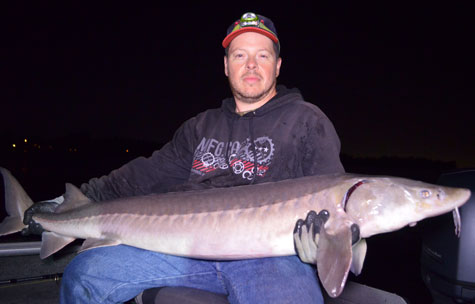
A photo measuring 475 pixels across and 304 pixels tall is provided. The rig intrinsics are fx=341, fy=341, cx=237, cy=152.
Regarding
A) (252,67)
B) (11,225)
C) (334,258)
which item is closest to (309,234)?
(334,258)

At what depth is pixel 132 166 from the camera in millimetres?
3363

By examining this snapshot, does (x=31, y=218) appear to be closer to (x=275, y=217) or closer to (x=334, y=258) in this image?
(x=275, y=217)

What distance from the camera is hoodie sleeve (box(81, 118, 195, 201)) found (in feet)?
10.9

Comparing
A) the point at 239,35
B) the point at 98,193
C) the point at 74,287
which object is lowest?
the point at 74,287

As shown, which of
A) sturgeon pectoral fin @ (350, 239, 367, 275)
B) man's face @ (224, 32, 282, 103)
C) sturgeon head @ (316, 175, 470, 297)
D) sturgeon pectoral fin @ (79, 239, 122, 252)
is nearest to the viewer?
sturgeon head @ (316, 175, 470, 297)

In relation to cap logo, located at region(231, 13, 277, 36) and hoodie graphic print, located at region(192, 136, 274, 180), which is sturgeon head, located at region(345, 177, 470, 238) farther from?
cap logo, located at region(231, 13, 277, 36)

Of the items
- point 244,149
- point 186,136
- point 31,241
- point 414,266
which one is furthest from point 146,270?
point 414,266

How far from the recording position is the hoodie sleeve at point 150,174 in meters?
3.33

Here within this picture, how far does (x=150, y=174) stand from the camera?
338 cm

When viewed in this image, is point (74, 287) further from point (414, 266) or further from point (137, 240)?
point (414, 266)

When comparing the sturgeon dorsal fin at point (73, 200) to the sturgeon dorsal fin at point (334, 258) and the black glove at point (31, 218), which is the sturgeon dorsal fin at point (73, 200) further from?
the sturgeon dorsal fin at point (334, 258)

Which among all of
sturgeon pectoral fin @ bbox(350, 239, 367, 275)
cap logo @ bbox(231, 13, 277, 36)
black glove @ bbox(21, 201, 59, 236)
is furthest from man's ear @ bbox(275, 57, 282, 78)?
black glove @ bbox(21, 201, 59, 236)

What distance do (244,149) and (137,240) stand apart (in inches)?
43.6

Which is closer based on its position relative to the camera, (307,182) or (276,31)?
(307,182)
